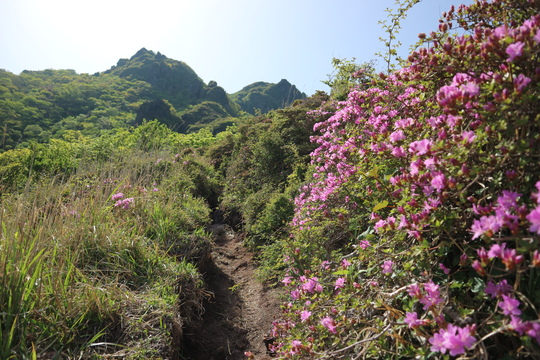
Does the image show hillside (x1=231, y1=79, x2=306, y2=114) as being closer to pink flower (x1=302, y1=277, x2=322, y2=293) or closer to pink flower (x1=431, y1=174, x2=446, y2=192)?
pink flower (x1=302, y1=277, x2=322, y2=293)

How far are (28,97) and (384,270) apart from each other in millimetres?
51605

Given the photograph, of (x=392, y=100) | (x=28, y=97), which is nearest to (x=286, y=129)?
(x=392, y=100)

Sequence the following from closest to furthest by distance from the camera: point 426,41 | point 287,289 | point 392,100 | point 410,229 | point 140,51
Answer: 1. point 410,229
2. point 426,41
3. point 392,100
4. point 287,289
5. point 140,51

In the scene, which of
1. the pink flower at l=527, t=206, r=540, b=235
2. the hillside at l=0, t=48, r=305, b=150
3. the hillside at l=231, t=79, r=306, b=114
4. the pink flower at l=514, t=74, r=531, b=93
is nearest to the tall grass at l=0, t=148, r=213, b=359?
the pink flower at l=527, t=206, r=540, b=235

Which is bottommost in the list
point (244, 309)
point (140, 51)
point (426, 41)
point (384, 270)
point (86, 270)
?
point (244, 309)

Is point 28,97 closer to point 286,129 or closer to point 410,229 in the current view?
point 286,129

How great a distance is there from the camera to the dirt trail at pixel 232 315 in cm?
308

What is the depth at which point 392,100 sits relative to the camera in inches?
88.7

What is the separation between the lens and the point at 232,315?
12.4ft

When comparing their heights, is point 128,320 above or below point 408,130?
below

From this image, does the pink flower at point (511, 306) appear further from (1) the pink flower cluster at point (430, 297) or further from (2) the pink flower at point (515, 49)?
(2) the pink flower at point (515, 49)

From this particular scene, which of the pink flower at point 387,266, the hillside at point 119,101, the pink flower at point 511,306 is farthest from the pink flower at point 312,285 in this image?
the hillside at point 119,101

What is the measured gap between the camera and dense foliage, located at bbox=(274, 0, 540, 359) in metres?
0.99

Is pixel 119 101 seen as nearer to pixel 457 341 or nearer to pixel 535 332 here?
pixel 457 341
